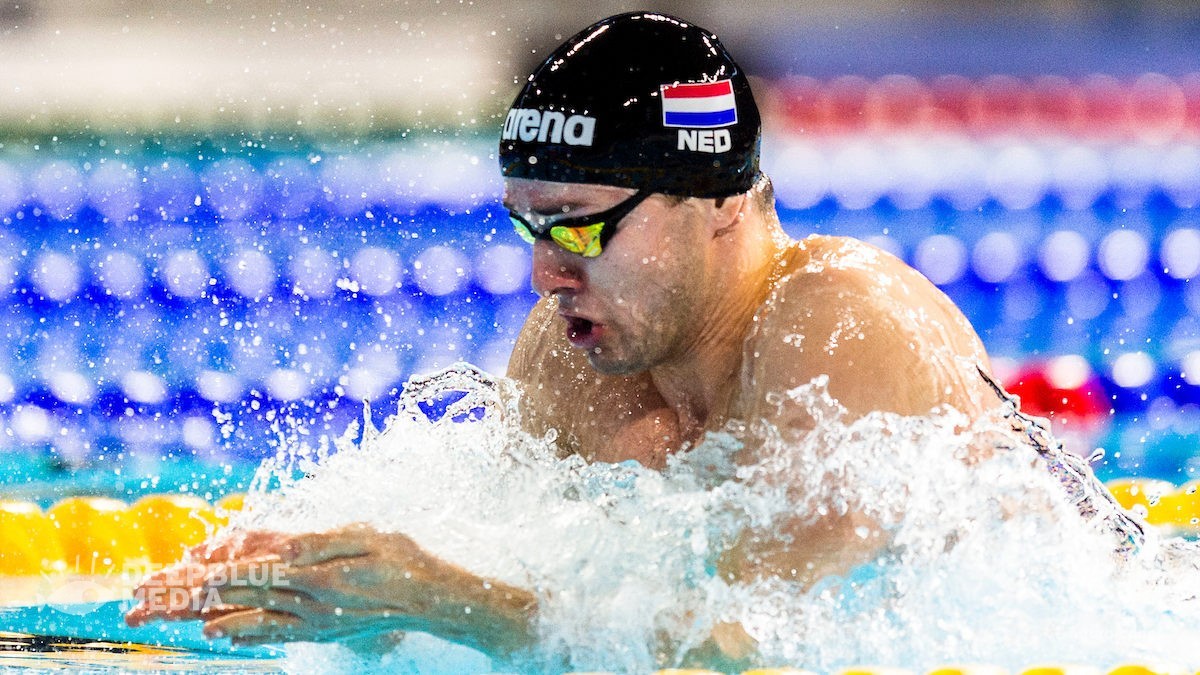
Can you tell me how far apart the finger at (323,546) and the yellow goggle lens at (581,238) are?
1.99 feet

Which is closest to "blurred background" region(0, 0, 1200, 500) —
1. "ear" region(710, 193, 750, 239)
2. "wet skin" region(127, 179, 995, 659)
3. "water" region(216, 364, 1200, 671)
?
"water" region(216, 364, 1200, 671)

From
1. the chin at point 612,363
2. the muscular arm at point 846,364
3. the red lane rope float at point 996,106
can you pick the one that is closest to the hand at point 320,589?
the muscular arm at point 846,364

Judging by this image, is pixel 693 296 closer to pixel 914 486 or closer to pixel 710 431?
pixel 710 431

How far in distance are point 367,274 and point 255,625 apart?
394cm

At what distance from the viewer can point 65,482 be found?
4.51 meters

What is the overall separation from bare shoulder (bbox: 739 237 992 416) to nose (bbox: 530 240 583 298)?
0.29m

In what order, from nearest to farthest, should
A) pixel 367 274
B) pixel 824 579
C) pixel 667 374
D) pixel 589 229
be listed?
1. pixel 824 579
2. pixel 589 229
3. pixel 667 374
4. pixel 367 274

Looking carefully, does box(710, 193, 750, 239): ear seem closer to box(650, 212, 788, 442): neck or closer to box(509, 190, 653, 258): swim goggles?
box(650, 212, 788, 442): neck

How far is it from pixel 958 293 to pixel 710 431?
3.47 m

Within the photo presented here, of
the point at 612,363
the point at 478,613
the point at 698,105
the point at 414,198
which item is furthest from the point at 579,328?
the point at 414,198

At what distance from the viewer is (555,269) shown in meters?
2.19

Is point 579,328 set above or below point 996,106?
below

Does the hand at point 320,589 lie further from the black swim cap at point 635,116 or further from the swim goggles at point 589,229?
the black swim cap at point 635,116

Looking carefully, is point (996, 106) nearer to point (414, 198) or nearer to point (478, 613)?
point (414, 198)
